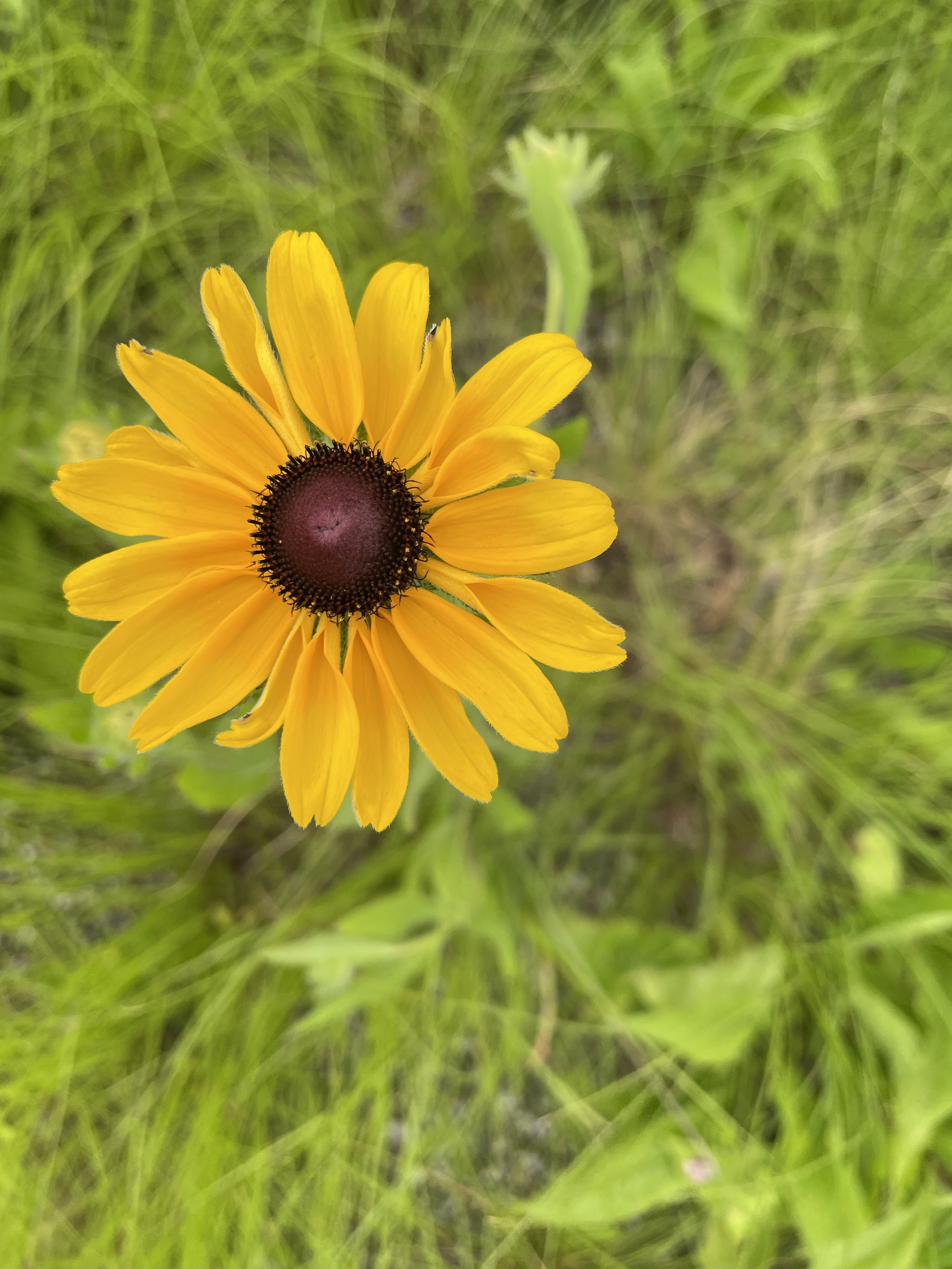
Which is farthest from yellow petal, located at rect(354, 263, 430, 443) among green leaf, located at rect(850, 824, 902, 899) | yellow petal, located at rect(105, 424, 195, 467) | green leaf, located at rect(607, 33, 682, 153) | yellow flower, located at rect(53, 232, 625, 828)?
green leaf, located at rect(850, 824, 902, 899)

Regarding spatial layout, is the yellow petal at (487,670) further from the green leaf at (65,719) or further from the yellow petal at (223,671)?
the green leaf at (65,719)

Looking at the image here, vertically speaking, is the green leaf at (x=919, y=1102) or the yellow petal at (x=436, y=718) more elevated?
the yellow petal at (x=436, y=718)

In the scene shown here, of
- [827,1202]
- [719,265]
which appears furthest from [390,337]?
[827,1202]

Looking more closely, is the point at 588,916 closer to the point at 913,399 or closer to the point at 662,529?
the point at 662,529

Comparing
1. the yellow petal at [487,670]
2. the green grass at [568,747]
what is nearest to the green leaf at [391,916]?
the green grass at [568,747]

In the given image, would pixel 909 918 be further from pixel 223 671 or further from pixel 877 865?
pixel 223 671

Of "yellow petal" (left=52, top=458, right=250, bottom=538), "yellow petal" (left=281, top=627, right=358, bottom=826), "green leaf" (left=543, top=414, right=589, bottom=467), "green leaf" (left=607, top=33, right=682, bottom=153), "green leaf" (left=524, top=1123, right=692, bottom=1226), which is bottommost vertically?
"green leaf" (left=524, top=1123, right=692, bottom=1226)

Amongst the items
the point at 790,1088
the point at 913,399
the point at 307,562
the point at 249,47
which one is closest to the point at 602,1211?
the point at 790,1088

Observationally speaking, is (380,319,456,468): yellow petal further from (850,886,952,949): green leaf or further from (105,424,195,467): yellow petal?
(850,886,952,949): green leaf
